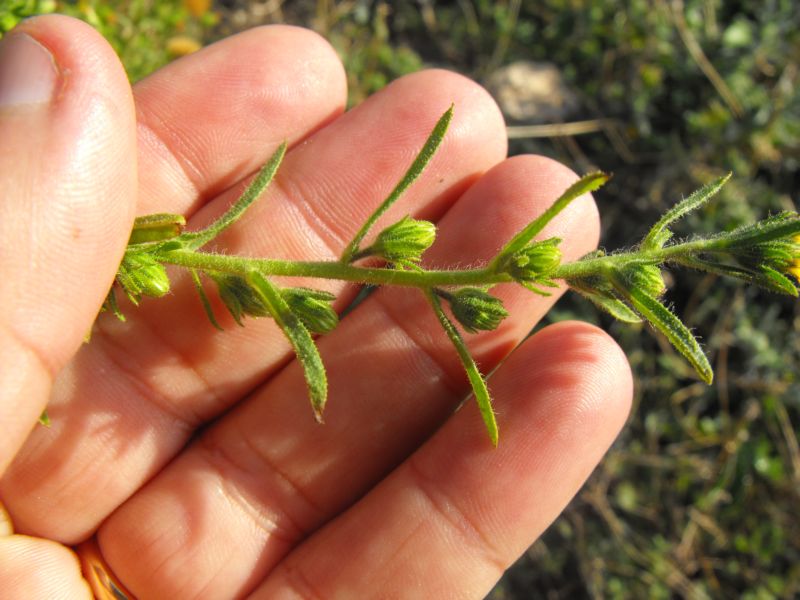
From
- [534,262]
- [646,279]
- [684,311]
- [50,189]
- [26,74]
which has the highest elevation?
[26,74]

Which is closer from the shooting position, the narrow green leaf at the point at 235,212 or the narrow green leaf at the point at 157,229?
the narrow green leaf at the point at 157,229

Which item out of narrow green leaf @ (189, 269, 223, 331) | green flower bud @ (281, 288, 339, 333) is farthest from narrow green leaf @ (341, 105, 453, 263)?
narrow green leaf @ (189, 269, 223, 331)

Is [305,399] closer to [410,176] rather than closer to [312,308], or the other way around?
[312,308]

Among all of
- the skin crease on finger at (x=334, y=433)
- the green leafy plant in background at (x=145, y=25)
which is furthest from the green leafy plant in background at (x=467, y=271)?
the green leafy plant in background at (x=145, y=25)

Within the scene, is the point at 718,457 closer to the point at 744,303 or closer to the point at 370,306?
the point at 744,303

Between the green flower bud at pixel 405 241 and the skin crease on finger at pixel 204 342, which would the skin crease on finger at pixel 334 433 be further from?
the green flower bud at pixel 405 241

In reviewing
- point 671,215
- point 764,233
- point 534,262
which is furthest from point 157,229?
point 764,233

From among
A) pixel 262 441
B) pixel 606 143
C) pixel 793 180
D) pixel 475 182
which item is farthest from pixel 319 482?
pixel 793 180
